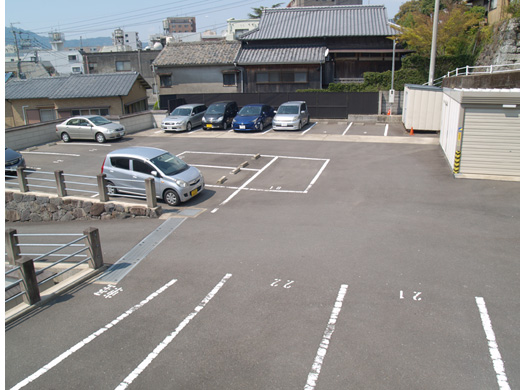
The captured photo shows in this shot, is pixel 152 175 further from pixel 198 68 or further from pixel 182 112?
pixel 198 68

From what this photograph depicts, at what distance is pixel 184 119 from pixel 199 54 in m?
15.0

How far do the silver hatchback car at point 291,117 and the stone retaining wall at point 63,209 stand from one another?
1483 centimetres

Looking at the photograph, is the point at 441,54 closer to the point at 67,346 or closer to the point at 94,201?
→ the point at 94,201

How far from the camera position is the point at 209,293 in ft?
25.6

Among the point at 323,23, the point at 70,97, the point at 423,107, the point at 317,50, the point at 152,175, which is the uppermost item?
the point at 323,23

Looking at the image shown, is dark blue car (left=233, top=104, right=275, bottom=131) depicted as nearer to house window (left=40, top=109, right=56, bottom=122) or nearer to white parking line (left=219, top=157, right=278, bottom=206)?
white parking line (left=219, top=157, right=278, bottom=206)

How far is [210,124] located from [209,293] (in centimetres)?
2129

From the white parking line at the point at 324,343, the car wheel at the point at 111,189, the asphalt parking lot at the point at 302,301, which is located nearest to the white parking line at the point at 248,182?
the asphalt parking lot at the point at 302,301

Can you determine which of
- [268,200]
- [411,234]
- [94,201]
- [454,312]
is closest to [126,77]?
[94,201]

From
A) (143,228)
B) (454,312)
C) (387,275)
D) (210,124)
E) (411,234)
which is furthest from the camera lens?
(210,124)

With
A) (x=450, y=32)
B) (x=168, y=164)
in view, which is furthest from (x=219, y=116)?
(x=450, y=32)

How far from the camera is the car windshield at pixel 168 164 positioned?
46.5 feet

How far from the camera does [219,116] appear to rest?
91.9 feet

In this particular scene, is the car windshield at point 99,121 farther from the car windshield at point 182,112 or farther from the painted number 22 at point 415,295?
the painted number 22 at point 415,295
